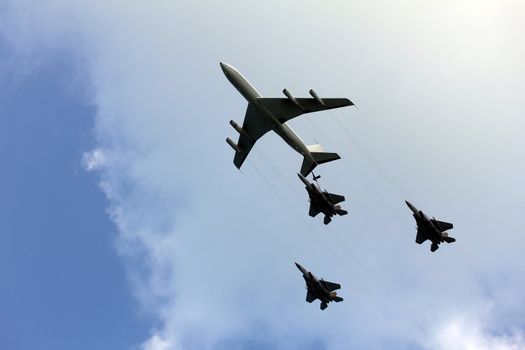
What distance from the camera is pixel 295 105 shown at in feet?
319

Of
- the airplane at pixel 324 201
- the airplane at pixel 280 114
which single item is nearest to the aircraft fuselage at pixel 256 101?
the airplane at pixel 280 114

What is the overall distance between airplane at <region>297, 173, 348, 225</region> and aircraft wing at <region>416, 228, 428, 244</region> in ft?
38.9

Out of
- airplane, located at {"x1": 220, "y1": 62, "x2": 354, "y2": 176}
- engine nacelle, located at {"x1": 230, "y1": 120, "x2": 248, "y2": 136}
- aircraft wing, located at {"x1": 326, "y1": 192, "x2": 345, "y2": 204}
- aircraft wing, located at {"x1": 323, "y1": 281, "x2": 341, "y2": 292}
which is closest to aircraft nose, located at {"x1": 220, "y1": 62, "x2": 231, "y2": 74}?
airplane, located at {"x1": 220, "y1": 62, "x2": 354, "y2": 176}

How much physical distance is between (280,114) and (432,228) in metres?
29.2

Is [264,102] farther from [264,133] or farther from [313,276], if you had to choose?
[313,276]

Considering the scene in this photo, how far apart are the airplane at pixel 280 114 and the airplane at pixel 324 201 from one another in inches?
92.7

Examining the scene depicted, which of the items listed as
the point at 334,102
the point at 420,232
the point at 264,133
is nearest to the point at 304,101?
the point at 334,102

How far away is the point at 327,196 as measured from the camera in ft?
342

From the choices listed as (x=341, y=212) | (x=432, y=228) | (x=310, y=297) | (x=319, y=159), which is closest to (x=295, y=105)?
(x=319, y=159)

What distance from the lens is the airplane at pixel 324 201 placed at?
4104 inches

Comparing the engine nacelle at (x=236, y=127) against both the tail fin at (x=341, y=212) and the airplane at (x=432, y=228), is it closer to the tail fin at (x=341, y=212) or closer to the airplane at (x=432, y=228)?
the tail fin at (x=341, y=212)

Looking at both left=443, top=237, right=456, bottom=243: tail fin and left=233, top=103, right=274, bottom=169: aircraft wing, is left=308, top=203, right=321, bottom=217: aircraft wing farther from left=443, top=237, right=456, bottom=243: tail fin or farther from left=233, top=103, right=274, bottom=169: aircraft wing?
left=443, top=237, right=456, bottom=243: tail fin

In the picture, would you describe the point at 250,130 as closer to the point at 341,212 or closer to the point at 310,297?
the point at 341,212

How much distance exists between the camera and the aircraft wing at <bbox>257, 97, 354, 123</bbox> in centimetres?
9394
